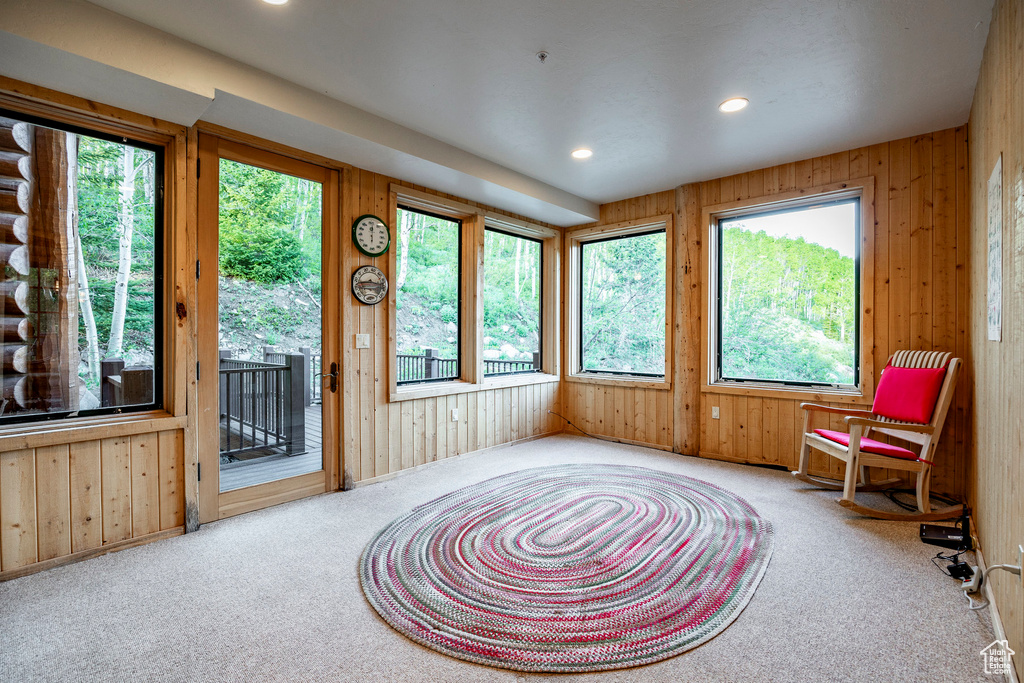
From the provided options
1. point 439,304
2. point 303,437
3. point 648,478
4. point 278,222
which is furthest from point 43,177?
point 648,478

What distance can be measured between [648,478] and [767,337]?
1.75m

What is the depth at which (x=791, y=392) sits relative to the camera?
400cm

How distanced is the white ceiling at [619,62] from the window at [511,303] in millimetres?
1549

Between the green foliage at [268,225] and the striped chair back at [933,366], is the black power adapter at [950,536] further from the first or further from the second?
the green foliage at [268,225]

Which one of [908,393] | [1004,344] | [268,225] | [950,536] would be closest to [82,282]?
[268,225]

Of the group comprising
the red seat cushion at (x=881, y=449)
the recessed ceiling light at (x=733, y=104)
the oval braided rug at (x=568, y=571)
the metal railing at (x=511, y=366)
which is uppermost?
the recessed ceiling light at (x=733, y=104)

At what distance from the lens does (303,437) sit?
3.46m

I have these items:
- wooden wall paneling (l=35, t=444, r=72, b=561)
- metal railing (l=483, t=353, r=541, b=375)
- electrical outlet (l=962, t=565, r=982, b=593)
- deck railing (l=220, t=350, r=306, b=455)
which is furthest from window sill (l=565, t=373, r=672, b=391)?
wooden wall paneling (l=35, t=444, r=72, b=561)

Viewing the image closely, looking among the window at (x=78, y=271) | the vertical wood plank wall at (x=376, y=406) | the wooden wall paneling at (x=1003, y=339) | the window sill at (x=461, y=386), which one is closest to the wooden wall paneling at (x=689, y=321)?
the window sill at (x=461, y=386)

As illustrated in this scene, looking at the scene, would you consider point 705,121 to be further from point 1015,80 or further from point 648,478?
point 648,478

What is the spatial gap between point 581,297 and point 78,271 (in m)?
4.54

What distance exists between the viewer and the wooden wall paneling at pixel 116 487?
252 cm

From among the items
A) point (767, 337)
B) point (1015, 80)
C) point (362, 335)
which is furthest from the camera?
point (767, 337)

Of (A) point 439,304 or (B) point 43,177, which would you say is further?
(A) point 439,304
